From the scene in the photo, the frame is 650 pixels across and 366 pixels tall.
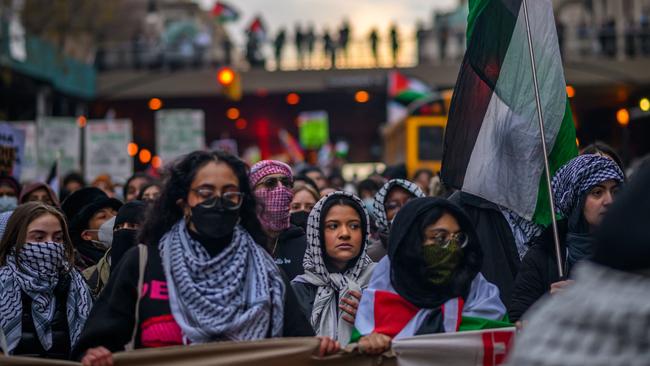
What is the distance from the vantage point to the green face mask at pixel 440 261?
14.2ft

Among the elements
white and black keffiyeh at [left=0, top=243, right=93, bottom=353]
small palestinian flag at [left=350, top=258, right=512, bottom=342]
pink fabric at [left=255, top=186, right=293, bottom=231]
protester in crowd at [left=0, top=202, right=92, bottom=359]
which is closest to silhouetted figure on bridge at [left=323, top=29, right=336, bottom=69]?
pink fabric at [left=255, top=186, right=293, bottom=231]

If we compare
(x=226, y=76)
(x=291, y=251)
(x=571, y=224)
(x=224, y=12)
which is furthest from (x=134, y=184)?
(x=224, y=12)

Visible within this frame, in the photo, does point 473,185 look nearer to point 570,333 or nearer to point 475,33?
point 475,33

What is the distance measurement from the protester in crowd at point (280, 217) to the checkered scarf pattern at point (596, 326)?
3.69m

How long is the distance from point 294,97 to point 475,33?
129ft

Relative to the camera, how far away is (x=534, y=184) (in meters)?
5.52

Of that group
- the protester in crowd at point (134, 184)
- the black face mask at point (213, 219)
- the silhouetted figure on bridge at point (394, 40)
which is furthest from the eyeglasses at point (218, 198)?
the silhouetted figure on bridge at point (394, 40)

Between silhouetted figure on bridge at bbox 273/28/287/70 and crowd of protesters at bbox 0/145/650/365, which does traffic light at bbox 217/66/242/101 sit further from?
silhouetted figure on bridge at bbox 273/28/287/70

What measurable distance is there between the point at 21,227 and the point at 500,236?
2.54 metres

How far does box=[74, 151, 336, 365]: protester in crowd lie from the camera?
13.1ft

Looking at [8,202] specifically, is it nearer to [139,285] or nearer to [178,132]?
[139,285]

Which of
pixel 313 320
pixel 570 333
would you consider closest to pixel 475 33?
pixel 313 320

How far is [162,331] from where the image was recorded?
4.07m

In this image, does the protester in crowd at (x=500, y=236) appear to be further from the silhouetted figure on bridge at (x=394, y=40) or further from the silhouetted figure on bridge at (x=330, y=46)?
the silhouetted figure on bridge at (x=330, y=46)
